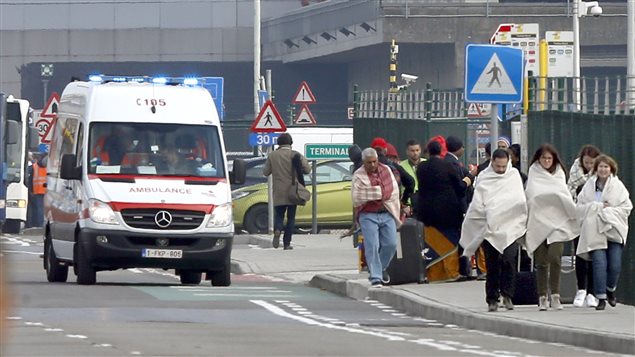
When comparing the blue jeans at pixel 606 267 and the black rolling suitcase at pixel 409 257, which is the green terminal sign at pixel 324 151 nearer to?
the black rolling suitcase at pixel 409 257

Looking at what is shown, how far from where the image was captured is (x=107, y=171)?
1983 centimetres

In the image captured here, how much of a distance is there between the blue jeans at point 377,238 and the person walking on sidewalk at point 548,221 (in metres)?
3.22

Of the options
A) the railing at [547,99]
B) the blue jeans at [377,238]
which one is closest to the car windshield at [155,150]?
the blue jeans at [377,238]

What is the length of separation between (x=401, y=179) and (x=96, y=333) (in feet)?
24.6

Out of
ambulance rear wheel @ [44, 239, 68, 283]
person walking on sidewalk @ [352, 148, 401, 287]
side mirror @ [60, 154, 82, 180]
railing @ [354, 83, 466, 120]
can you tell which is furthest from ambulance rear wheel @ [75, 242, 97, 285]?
railing @ [354, 83, 466, 120]

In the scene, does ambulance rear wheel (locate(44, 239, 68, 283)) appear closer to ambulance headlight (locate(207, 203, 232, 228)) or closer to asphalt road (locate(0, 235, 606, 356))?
asphalt road (locate(0, 235, 606, 356))

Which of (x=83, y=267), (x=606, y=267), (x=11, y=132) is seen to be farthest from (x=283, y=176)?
(x=606, y=267)

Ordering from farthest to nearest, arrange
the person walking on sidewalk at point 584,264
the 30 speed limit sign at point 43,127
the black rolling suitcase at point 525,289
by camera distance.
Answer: the 30 speed limit sign at point 43,127 → the black rolling suitcase at point 525,289 → the person walking on sidewalk at point 584,264

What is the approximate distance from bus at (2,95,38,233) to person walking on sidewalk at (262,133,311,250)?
10.4 meters

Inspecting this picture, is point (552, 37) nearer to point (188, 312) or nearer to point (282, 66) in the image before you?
point (188, 312)

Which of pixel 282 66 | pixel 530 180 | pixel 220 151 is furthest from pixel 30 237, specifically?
pixel 282 66

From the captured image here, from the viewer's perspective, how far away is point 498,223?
15789mm

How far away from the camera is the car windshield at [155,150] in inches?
784

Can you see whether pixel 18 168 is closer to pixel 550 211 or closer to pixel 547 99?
pixel 547 99
